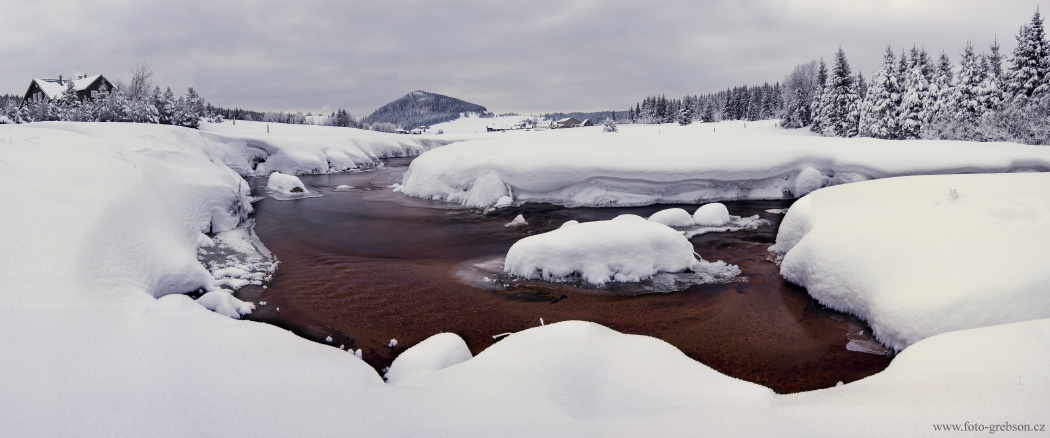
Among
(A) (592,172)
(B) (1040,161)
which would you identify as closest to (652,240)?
(A) (592,172)

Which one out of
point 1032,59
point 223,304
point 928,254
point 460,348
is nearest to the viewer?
point 460,348

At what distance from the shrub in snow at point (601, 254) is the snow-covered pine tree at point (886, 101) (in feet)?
124

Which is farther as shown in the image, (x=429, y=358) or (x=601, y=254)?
(x=601, y=254)

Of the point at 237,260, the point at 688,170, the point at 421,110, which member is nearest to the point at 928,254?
the point at 688,170

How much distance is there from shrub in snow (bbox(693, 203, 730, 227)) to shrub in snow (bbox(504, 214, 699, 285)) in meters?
3.97

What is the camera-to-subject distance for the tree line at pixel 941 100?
24766 millimetres

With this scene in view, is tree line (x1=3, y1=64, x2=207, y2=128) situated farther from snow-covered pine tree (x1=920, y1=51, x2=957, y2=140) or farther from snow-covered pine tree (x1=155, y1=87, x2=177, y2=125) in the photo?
snow-covered pine tree (x1=920, y1=51, x2=957, y2=140)

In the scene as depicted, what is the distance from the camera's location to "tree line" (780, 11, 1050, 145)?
24.8m

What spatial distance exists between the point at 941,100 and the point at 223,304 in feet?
144

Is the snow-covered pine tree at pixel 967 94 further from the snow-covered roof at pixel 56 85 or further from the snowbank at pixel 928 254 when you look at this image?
the snow-covered roof at pixel 56 85

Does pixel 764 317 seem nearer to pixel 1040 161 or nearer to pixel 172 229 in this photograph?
pixel 172 229

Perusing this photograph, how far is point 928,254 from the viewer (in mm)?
6059

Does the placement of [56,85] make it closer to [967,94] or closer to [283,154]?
[283,154]

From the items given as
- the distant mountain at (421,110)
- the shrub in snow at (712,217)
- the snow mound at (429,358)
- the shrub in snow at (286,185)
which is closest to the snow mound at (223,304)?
the snow mound at (429,358)
